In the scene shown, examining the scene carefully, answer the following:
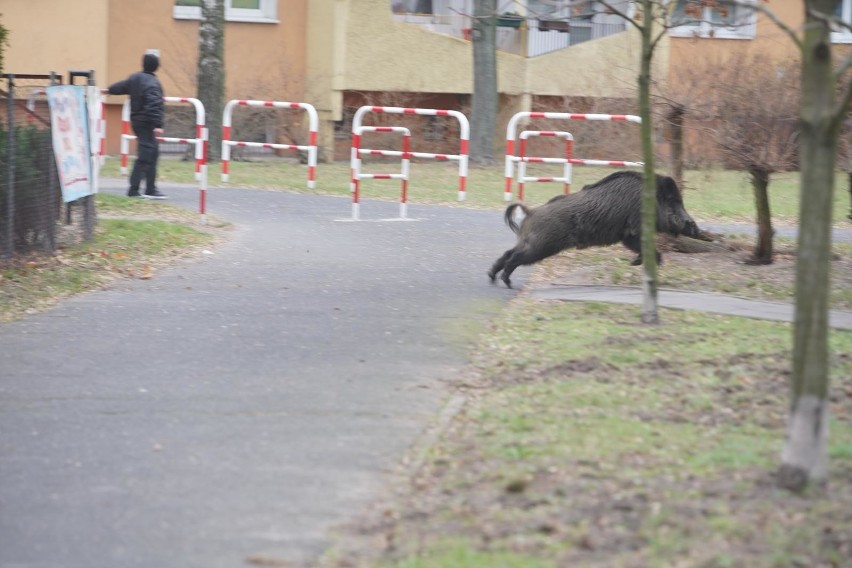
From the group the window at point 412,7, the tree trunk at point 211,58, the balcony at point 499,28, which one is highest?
the window at point 412,7

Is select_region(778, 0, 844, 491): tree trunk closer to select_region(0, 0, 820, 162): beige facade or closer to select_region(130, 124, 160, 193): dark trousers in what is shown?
select_region(130, 124, 160, 193): dark trousers

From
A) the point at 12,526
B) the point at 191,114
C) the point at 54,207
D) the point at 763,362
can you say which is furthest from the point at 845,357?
the point at 191,114

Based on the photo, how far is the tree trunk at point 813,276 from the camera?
5676 mm

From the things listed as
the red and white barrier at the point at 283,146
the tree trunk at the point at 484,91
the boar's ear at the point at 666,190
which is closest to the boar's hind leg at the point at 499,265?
the boar's ear at the point at 666,190

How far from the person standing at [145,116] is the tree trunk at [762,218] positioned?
8122mm

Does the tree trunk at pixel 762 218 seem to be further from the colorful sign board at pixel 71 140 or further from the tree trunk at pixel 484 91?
the tree trunk at pixel 484 91

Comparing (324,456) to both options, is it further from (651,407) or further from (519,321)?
(519,321)

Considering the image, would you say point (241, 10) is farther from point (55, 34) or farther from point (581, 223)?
point (581, 223)

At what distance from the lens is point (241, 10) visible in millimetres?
27766

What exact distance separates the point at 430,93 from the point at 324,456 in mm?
22548

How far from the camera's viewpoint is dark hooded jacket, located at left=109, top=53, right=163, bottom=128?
17125 millimetres

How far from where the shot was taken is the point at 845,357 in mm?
8562

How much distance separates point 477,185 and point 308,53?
7.63 meters

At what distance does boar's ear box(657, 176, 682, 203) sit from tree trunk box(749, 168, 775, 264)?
99 centimetres
